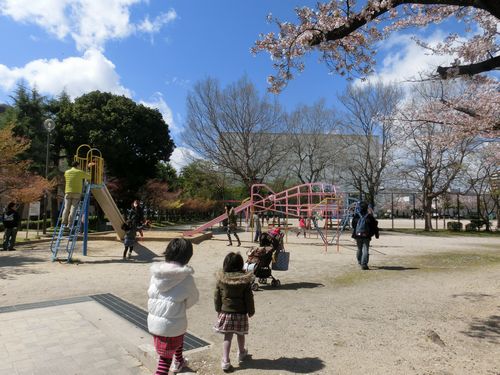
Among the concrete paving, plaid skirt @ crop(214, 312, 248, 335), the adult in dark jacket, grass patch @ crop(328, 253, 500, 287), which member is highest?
the adult in dark jacket

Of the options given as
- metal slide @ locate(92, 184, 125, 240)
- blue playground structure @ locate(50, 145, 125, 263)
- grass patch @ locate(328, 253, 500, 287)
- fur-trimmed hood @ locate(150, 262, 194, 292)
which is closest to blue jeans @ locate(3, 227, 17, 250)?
blue playground structure @ locate(50, 145, 125, 263)

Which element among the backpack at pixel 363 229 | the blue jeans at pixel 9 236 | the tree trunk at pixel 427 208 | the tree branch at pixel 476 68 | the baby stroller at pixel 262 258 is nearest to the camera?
the tree branch at pixel 476 68

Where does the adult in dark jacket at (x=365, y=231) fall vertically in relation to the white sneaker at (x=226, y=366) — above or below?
above

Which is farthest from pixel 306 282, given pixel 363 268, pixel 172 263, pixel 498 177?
pixel 498 177

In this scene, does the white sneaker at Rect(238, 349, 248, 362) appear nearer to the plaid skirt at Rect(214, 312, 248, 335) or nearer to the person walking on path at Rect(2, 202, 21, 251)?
the plaid skirt at Rect(214, 312, 248, 335)

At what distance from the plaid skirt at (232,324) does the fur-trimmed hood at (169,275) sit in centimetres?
84

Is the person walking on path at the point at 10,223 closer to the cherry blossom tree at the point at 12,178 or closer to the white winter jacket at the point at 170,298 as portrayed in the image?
the cherry blossom tree at the point at 12,178

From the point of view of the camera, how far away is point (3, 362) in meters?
3.90

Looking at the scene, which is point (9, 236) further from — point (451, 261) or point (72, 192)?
point (451, 261)

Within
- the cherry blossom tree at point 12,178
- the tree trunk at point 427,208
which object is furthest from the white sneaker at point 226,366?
the tree trunk at point 427,208

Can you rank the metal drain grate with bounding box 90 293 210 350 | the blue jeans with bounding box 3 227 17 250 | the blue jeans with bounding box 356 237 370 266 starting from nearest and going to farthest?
the metal drain grate with bounding box 90 293 210 350 < the blue jeans with bounding box 356 237 370 266 < the blue jeans with bounding box 3 227 17 250

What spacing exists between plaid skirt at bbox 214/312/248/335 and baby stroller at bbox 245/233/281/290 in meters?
3.32

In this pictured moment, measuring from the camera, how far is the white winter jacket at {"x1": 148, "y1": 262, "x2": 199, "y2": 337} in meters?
3.22

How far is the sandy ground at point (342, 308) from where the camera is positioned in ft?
12.9
